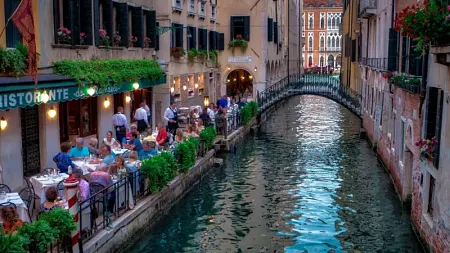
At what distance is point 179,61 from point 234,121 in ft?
12.2

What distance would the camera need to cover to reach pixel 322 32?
97062 mm

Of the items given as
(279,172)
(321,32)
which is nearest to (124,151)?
(279,172)

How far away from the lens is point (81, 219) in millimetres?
9156

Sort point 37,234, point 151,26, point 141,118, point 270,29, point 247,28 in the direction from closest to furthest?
point 37,234 < point 141,118 < point 151,26 < point 247,28 < point 270,29

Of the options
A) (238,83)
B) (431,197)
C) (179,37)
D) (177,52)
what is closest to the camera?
(431,197)

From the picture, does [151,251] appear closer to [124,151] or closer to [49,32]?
[124,151]

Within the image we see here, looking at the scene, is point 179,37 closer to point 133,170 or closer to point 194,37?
point 194,37

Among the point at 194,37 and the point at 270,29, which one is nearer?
the point at 194,37

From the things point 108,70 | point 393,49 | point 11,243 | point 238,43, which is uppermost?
point 238,43

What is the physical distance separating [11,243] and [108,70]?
33.3 feet

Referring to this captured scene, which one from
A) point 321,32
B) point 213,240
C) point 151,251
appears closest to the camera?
point 151,251

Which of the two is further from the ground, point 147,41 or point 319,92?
point 147,41

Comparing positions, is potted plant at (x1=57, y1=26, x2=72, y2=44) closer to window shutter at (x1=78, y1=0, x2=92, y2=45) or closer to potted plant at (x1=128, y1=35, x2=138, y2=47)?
window shutter at (x1=78, y1=0, x2=92, y2=45)

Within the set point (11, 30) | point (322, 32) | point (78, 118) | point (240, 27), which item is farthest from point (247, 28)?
point (322, 32)
